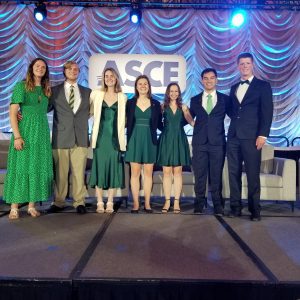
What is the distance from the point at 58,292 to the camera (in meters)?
1.92

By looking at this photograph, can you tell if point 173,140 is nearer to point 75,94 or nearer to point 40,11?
point 75,94

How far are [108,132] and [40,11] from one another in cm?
492

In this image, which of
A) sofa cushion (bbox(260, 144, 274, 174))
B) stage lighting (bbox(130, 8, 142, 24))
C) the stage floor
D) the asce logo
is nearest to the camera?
Result: the stage floor

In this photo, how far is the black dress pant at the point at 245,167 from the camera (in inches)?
139

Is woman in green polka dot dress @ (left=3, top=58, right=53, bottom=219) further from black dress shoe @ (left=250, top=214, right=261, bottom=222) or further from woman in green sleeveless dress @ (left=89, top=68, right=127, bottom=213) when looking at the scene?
black dress shoe @ (left=250, top=214, right=261, bottom=222)

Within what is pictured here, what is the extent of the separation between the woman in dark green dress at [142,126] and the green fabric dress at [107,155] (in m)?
Result: 0.13

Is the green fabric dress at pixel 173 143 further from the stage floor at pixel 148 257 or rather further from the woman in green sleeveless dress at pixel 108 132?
the stage floor at pixel 148 257

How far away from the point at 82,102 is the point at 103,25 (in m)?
5.09

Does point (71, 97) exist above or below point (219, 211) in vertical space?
above

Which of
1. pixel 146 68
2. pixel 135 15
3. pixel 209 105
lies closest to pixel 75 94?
pixel 209 105

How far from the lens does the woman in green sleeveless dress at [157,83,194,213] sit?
3.80 m

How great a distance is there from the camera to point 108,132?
3748 mm

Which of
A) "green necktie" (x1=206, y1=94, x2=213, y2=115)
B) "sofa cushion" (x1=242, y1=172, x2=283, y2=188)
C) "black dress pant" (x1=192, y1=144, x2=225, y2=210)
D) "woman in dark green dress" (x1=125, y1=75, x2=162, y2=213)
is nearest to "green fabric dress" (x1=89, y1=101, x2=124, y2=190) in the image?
"woman in dark green dress" (x1=125, y1=75, x2=162, y2=213)

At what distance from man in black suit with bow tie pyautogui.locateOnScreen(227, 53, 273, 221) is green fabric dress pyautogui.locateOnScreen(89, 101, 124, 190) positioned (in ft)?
3.54
